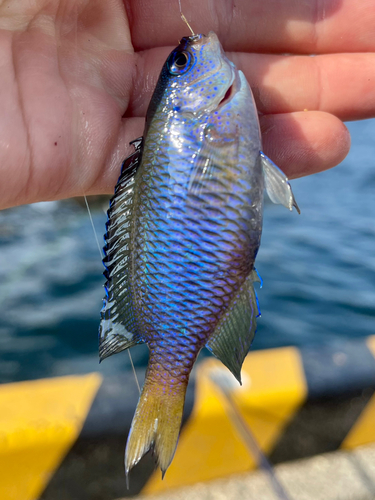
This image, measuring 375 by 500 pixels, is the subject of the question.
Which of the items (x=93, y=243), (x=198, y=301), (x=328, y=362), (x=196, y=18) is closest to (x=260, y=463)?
(x=328, y=362)

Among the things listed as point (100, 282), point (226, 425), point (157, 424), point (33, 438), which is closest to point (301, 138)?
point (157, 424)

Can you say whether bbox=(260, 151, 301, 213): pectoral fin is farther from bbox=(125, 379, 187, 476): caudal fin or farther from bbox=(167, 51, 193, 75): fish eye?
bbox=(125, 379, 187, 476): caudal fin

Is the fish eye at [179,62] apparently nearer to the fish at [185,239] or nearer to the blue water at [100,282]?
the fish at [185,239]

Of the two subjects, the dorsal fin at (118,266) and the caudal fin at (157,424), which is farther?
the dorsal fin at (118,266)

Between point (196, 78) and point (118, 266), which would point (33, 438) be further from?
point (196, 78)

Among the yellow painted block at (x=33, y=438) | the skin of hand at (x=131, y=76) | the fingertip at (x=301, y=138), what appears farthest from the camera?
the yellow painted block at (x=33, y=438)

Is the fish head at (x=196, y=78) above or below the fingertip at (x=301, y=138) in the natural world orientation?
above

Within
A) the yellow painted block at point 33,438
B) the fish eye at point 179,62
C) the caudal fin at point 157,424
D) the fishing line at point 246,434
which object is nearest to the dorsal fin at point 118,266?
the caudal fin at point 157,424
